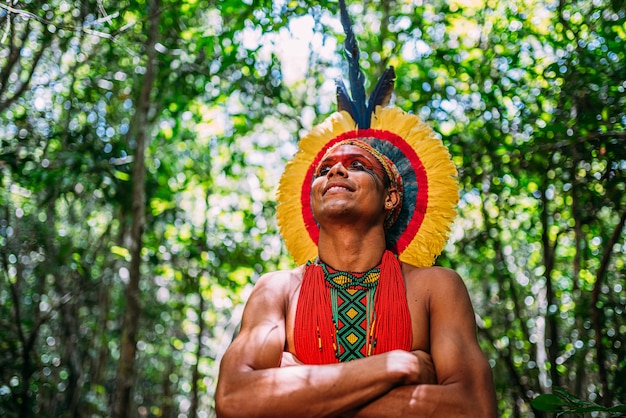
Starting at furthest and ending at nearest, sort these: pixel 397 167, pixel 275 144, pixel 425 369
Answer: pixel 275 144 → pixel 397 167 → pixel 425 369

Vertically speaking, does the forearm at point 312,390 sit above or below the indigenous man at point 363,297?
below

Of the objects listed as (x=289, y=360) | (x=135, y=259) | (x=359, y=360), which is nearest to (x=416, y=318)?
(x=359, y=360)

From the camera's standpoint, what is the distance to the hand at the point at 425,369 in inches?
88.5

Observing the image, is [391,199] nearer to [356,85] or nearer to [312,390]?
[356,85]

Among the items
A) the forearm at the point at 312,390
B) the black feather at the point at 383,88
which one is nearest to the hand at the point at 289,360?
the forearm at the point at 312,390

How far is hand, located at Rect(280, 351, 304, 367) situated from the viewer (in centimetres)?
246

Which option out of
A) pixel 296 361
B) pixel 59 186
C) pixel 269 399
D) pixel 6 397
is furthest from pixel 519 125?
pixel 6 397

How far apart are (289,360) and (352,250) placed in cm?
62

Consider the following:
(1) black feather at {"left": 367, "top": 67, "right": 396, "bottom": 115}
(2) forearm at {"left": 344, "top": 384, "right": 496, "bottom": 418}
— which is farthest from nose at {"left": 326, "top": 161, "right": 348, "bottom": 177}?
(2) forearm at {"left": 344, "top": 384, "right": 496, "bottom": 418}

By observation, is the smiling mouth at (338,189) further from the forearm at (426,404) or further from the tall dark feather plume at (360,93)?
the forearm at (426,404)

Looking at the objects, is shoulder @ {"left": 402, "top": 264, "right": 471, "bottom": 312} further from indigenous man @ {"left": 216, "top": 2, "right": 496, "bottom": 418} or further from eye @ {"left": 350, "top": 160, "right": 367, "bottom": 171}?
eye @ {"left": 350, "top": 160, "right": 367, "bottom": 171}

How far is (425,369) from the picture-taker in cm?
229

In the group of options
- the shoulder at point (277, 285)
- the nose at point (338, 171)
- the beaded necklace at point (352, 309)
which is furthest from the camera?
the nose at point (338, 171)

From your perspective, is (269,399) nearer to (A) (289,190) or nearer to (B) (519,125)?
(A) (289,190)
